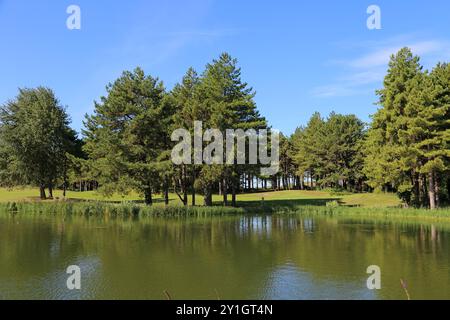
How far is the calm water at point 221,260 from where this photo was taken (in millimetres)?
12828

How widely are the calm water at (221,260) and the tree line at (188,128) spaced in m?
9.08

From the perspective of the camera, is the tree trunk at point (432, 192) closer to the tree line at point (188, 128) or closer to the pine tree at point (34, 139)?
the tree line at point (188, 128)

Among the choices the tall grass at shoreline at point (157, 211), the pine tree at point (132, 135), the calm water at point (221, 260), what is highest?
the pine tree at point (132, 135)

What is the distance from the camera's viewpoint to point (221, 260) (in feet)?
57.8

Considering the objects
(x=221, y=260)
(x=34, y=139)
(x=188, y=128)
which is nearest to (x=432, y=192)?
(x=188, y=128)

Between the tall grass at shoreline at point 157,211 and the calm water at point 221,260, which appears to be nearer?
the calm water at point 221,260

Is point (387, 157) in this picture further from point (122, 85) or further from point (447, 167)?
point (122, 85)

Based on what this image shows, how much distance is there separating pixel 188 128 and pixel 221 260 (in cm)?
2557

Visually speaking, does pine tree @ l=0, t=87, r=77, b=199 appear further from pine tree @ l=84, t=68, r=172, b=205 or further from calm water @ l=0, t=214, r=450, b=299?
calm water @ l=0, t=214, r=450, b=299

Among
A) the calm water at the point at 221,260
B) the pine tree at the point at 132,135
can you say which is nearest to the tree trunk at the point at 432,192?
the calm water at the point at 221,260

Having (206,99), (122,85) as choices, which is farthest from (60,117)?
(206,99)

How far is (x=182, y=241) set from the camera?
23.0 m

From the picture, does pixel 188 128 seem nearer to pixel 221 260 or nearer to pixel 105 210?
pixel 105 210

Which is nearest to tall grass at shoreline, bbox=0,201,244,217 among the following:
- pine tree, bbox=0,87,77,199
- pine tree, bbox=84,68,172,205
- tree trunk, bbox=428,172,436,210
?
pine tree, bbox=84,68,172,205
